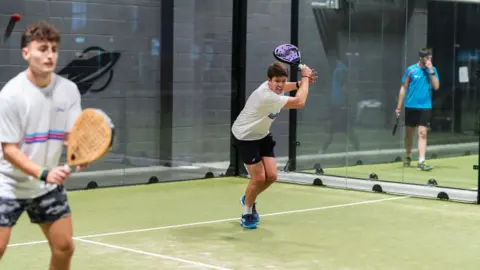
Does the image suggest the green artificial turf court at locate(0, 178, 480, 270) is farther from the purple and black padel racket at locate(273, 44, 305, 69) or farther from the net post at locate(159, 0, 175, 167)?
the purple and black padel racket at locate(273, 44, 305, 69)

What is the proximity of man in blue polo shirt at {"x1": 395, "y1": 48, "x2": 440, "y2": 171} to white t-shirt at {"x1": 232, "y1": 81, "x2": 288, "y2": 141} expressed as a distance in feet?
14.6

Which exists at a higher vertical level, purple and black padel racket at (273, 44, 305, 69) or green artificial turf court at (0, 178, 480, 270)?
purple and black padel racket at (273, 44, 305, 69)

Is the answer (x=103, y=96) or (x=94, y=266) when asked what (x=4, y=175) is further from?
(x=103, y=96)

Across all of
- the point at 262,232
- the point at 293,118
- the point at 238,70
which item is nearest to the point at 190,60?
the point at 238,70

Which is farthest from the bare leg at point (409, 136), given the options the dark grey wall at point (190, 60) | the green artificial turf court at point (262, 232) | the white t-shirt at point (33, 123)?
the white t-shirt at point (33, 123)

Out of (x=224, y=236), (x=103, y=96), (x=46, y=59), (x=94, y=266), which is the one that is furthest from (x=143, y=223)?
(x=46, y=59)

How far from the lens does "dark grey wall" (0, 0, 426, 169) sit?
35.4ft

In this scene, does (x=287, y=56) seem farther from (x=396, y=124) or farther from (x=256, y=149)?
(x=396, y=124)

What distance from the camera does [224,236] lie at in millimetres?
7984

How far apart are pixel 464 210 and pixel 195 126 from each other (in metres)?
4.07

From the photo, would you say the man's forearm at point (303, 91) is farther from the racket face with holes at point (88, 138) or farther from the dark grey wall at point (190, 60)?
the racket face with holes at point (88, 138)

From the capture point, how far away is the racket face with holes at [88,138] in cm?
440

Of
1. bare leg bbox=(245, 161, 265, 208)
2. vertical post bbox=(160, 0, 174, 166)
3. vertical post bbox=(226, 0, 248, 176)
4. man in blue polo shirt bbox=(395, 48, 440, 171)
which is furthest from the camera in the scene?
vertical post bbox=(226, 0, 248, 176)

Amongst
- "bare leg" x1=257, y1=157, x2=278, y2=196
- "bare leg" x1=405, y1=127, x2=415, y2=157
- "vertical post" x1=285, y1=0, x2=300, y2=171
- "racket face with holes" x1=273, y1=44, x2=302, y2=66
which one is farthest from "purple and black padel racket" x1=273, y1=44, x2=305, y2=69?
"bare leg" x1=405, y1=127, x2=415, y2=157
